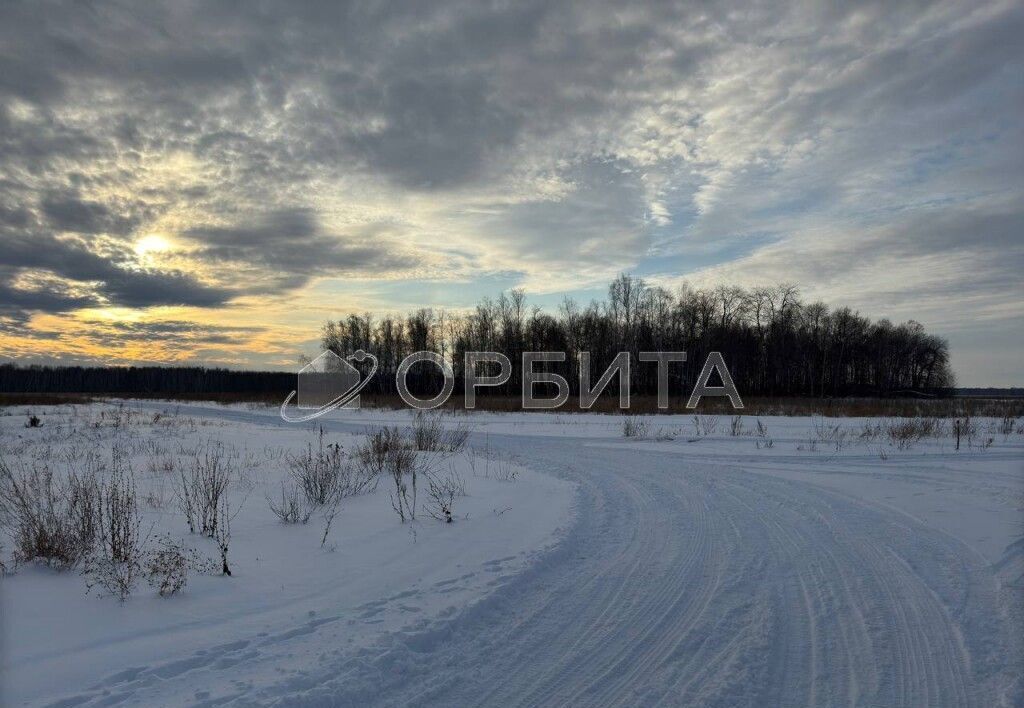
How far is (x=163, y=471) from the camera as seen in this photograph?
38.1 feet

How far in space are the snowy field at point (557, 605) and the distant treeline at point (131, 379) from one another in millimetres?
143863

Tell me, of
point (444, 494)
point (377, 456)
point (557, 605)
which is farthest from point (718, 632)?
point (377, 456)

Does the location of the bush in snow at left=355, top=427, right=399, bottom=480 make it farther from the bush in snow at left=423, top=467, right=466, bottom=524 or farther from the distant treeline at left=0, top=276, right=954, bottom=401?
the distant treeline at left=0, top=276, right=954, bottom=401

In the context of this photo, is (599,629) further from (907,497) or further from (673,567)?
(907,497)

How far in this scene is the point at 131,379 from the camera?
15400cm

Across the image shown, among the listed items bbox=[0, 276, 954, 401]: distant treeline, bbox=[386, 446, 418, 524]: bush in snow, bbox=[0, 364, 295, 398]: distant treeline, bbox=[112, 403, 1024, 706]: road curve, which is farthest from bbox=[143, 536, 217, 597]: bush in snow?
bbox=[0, 364, 295, 398]: distant treeline

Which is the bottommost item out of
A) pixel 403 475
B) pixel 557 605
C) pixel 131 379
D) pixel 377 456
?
pixel 557 605

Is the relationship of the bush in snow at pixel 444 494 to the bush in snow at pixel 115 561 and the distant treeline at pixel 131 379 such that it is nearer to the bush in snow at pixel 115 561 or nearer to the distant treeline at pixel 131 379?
the bush in snow at pixel 115 561

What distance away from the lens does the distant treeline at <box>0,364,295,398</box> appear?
144 m

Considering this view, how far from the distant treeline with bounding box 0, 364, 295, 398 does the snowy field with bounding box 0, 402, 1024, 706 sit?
143863mm

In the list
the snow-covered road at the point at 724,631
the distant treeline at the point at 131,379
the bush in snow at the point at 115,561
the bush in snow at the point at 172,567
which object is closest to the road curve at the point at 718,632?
the snow-covered road at the point at 724,631

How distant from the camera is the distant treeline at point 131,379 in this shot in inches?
5689

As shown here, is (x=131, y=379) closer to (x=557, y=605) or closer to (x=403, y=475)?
(x=403, y=475)

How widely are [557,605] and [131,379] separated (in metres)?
180
